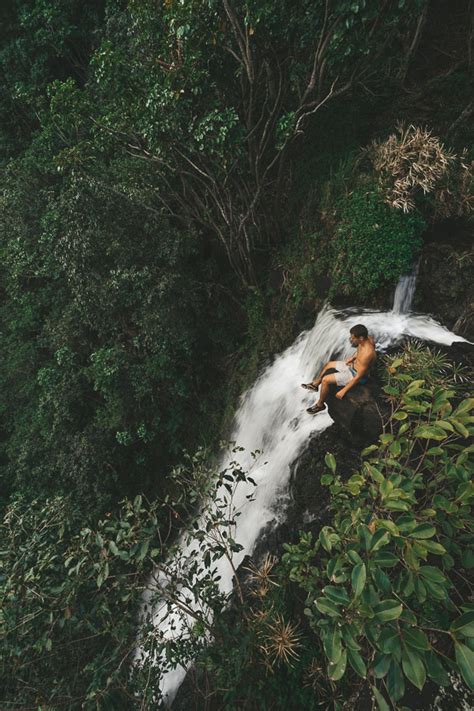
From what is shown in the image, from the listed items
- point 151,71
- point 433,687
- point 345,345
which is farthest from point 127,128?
point 433,687

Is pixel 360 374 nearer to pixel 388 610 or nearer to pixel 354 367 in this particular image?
pixel 354 367

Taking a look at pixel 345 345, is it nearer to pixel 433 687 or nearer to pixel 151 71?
pixel 433 687

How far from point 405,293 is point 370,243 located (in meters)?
0.78

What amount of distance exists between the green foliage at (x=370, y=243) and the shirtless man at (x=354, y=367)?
1.24 m

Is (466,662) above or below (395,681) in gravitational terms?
above

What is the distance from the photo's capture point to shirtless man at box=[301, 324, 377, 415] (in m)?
3.68

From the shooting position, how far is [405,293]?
462 cm

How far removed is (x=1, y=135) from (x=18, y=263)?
5797mm

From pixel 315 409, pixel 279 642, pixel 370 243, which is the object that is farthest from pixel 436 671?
pixel 370 243

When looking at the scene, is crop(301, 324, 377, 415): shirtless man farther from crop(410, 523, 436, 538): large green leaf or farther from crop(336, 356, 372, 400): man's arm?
crop(410, 523, 436, 538): large green leaf

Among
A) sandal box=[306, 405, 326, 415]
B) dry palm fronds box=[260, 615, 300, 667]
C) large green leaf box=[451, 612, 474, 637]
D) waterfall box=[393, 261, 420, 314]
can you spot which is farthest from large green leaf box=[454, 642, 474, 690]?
waterfall box=[393, 261, 420, 314]

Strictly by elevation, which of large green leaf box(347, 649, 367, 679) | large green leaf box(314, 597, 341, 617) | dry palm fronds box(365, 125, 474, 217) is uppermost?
dry palm fronds box(365, 125, 474, 217)

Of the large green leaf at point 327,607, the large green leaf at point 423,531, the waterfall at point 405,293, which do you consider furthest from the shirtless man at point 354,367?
the large green leaf at point 327,607

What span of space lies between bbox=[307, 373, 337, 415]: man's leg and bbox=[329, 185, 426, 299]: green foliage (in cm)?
150
